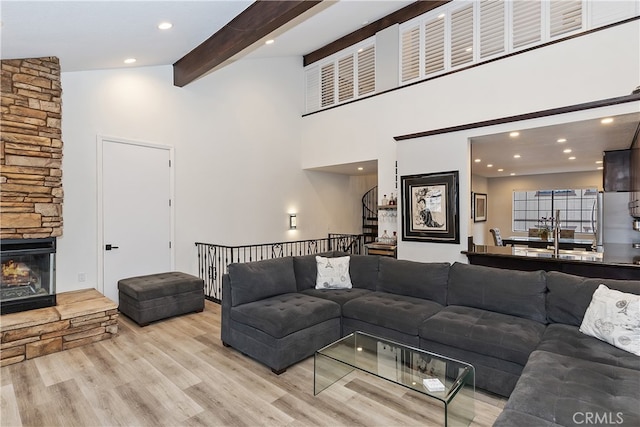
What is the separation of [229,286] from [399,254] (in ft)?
10.3

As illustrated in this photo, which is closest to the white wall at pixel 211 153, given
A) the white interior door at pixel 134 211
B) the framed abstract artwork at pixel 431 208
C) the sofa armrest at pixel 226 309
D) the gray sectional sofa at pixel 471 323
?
the white interior door at pixel 134 211

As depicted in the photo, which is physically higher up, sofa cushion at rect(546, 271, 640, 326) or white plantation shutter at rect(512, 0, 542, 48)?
white plantation shutter at rect(512, 0, 542, 48)

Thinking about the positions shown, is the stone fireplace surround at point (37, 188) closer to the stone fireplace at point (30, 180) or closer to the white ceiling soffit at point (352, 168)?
the stone fireplace at point (30, 180)

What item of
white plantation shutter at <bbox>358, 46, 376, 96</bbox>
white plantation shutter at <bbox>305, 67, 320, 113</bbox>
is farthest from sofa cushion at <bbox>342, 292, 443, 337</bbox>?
white plantation shutter at <bbox>305, 67, 320, 113</bbox>

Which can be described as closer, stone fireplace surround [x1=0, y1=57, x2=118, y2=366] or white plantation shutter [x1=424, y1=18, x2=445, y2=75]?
stone fireplace surround [x1=0, y1=57, x2=118, y2=366]

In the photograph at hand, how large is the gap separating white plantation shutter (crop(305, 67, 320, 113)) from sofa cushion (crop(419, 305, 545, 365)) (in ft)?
19.0

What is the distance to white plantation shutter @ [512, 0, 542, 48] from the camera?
456cm

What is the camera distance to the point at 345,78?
275 inches

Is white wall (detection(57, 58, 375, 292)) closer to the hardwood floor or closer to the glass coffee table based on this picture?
the hardwood floor

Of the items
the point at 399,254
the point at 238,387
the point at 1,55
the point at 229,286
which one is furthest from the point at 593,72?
the point at 1,55

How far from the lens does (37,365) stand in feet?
10.5

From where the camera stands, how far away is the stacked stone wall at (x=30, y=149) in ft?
11.9

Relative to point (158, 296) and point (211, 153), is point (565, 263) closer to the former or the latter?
point (158, 296)

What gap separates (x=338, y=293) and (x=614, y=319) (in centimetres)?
250
